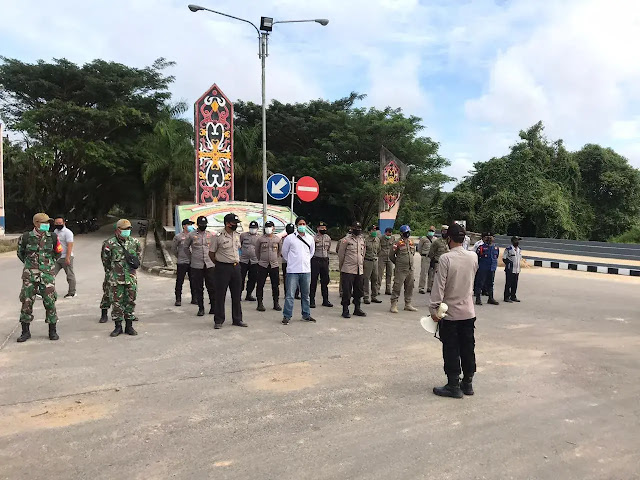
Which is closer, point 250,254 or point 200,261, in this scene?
point 200,261

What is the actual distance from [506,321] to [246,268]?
4.96m

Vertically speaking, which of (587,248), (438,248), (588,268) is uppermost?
(438,248)

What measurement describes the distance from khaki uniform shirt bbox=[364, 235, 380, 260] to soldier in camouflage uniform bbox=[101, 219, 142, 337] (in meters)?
4.81

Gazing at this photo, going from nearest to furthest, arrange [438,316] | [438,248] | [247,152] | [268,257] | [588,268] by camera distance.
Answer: [438,316]
[268,257]
[438,248]
[588,268]
[247,152]

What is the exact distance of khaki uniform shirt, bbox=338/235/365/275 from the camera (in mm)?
8375

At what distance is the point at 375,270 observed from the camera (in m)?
10.1

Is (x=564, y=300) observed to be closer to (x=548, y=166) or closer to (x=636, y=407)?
(x=636, y=407)

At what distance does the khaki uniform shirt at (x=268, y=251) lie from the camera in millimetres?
9367

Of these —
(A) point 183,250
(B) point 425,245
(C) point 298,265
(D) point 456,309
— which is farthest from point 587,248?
(D) point 456,309

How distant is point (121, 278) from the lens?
22.1 ft

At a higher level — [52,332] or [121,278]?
[121,278]

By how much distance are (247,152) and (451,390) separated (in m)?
23.2

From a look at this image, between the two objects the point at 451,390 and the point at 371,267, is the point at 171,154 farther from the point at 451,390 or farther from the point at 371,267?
the point at 451,390

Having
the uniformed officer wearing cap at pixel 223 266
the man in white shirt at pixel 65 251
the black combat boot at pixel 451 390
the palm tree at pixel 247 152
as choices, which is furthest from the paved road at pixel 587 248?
the man in white shirt at pixel 65 251
